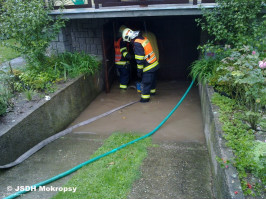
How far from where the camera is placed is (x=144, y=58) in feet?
21.1

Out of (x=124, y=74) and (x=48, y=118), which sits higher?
(x=124, y=74)

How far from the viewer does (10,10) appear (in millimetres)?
5453

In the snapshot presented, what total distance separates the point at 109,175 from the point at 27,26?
3.91m

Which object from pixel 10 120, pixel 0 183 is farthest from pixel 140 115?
pixel 0 183

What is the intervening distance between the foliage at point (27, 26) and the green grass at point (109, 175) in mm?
3014

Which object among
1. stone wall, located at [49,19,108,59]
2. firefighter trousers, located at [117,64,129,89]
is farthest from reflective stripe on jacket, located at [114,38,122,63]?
stone wall, located at [49,19,108,59]

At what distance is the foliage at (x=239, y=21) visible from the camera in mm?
4703

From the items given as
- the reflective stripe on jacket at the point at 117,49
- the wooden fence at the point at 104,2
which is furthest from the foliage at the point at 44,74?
the wooden fence at the point at 104,2

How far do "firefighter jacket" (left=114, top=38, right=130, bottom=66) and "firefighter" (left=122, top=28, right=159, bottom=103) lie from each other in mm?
624

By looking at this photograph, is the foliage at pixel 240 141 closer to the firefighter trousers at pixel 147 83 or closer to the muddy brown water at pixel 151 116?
the muddy brown water at pixel 151 116

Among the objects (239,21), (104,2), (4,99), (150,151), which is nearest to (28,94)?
(4,99)

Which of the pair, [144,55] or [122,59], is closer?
[144,55]

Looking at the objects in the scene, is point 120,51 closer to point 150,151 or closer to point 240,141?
point 150,151

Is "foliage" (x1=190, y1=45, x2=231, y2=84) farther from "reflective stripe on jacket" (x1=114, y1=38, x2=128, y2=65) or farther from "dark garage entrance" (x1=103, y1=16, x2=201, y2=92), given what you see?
"reflective stripe on jacket" (x1=114, y1=38, x2=128, y2=65)
